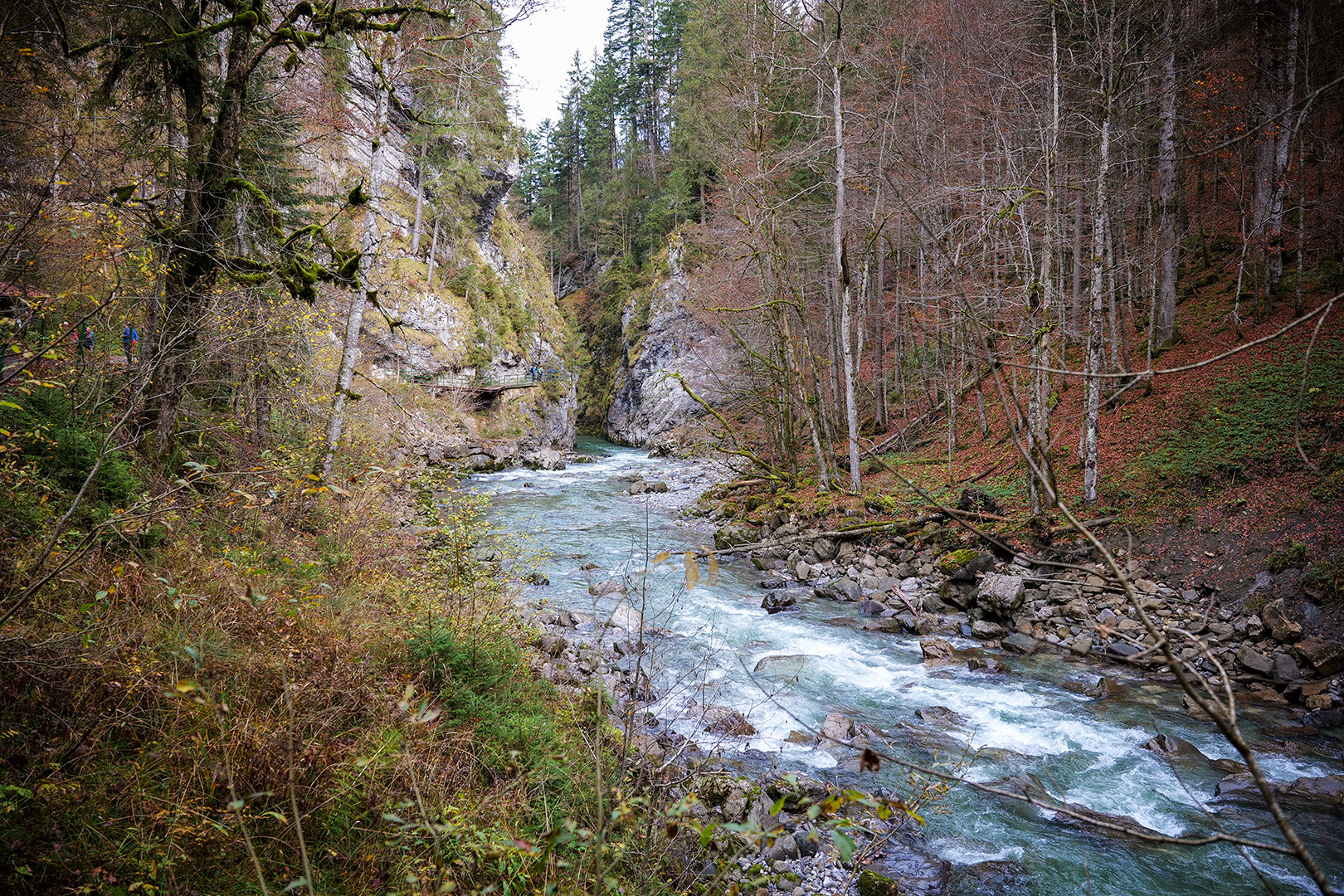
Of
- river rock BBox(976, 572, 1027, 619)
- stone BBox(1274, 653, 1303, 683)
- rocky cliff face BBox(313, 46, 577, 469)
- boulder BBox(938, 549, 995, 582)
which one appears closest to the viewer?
stone BBox(1274, 653, 1303, 683)

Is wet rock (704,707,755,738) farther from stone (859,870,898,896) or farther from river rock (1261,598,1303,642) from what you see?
river rock (1261,598,1303,642)

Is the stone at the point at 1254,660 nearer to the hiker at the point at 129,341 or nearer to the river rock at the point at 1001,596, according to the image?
the river rock at the point at 1001,596

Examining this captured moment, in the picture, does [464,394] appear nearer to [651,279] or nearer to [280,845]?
[651,279]

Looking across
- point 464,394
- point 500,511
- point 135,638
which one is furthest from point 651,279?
point 135,638

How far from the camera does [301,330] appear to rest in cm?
824

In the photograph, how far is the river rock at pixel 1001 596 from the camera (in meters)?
8.91

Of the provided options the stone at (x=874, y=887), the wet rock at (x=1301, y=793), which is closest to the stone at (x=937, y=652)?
the wet rock at (x=1301, y=793)

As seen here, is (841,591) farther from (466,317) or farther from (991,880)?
(466,317)

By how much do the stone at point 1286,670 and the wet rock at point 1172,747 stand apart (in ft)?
5.59

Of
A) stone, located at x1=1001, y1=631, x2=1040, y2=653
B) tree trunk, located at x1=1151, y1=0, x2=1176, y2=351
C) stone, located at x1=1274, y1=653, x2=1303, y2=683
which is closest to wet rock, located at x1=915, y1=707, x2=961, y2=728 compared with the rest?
stone, located at x1=1001, y1=631, x2=1040, y2=653

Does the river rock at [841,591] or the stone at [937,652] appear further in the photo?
the river rock at [841,591]

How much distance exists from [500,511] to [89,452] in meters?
11.4

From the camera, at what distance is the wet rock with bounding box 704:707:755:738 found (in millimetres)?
6398

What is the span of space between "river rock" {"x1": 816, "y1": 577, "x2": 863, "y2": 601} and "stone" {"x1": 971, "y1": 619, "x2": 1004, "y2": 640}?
202cm
